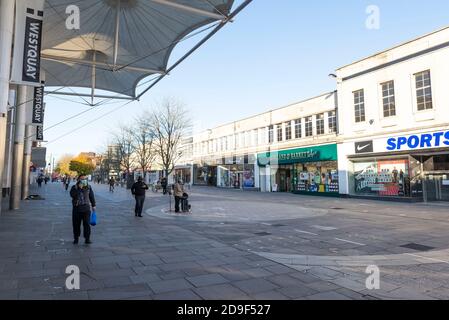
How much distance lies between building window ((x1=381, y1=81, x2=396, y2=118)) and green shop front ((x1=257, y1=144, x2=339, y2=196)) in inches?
217

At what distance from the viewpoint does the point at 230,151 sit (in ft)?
152

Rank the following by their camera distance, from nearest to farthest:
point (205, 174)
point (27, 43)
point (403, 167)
A: point (27, 43) < point (403, 167) < point (205, 174)

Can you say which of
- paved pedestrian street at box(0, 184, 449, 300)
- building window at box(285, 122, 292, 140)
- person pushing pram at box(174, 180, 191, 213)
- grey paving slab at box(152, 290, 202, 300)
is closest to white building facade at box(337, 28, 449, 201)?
building window at box(285, 122, 292, 140)

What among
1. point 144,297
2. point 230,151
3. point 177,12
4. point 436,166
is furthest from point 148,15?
point 230,151

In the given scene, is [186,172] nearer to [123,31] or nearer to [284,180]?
[284,180]

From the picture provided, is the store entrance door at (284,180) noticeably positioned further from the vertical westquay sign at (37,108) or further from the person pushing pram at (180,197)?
the vertical westquay sign at (37,108)

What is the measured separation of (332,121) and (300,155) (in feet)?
16.0

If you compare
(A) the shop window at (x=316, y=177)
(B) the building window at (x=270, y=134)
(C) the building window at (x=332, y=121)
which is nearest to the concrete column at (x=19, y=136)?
(A) the shop window at (x=316, y=177)

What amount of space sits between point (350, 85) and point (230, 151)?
22.2 meters

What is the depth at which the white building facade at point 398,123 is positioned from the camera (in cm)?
2075

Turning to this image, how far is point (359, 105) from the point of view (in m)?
26.1

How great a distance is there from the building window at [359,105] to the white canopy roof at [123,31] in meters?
16.5

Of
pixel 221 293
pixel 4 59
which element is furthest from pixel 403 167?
pixel 4 59
